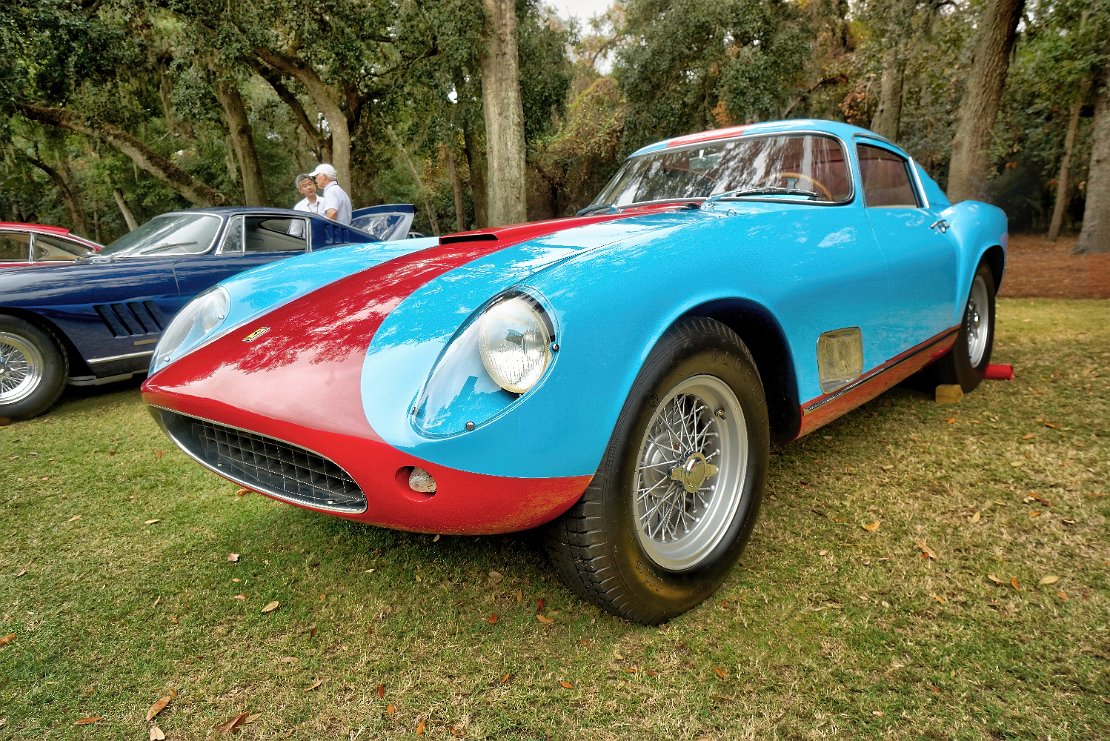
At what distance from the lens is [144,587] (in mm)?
2164

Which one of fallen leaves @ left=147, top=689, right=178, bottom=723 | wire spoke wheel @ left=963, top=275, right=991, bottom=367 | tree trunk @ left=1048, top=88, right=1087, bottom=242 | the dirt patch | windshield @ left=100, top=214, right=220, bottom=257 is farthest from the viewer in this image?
tree trunk @ left=1048, top=88, right=1087, bottom=242

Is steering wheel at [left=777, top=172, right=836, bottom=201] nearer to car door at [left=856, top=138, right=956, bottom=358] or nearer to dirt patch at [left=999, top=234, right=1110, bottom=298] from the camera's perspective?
car door at [left=856, top=138, right=956, bottom=358]

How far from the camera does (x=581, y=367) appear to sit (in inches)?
59.4

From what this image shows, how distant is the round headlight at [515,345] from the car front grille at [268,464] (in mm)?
486

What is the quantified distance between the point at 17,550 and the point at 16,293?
2.66m

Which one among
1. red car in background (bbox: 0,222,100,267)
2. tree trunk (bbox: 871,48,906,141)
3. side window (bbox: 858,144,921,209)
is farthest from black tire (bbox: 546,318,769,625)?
tree trunk (bbox: 871,48,906,141)

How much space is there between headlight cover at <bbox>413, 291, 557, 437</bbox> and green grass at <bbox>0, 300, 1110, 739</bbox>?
74 centimetres

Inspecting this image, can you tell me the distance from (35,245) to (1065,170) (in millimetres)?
17977

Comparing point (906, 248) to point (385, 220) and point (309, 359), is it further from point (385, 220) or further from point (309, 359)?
point (385, 220)

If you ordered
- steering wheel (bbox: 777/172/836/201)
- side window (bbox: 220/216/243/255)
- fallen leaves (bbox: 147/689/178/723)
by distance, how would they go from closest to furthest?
fallen leaves (bbox: 147/689/178/723)
steering wheel (bbox: 777/172/836/201)
side window (bbox: 220/216/243/255)

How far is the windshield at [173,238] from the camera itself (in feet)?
16.3

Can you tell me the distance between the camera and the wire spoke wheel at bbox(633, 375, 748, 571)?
1875 millimetres

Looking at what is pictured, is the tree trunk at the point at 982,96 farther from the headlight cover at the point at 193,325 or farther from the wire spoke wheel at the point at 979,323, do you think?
the headlight cover at the point at 193,325

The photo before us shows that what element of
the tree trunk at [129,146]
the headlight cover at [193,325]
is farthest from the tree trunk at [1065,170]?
the tree trunk at [129,146]
